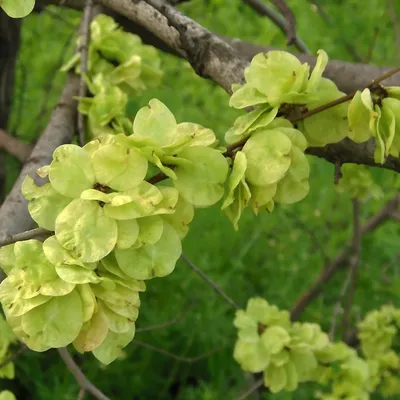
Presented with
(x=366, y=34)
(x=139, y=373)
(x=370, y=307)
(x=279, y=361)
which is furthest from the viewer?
(x=366, y=34)

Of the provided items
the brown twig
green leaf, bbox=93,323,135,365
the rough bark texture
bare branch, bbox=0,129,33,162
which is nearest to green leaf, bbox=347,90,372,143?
green leaf, bbox=93,323,135,365

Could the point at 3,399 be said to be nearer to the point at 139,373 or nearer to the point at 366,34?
the point at 139,373

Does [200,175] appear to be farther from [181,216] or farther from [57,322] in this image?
[57,322]

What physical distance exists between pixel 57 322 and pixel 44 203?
3.7 inches

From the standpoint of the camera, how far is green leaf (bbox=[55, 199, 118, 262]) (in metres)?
0.45

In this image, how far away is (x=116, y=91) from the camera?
0.93 m

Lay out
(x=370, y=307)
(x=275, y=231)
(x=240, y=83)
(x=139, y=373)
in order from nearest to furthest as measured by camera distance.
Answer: (x=240, y=83) < (x=139, y=373) < (x=370, y=307) < (x=275, y=231)

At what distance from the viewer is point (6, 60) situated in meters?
1.38

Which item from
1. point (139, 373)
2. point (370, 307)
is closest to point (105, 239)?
point (139, 373)

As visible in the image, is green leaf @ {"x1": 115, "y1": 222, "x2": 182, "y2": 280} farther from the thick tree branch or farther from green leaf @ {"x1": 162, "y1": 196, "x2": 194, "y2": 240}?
the thick tree branch

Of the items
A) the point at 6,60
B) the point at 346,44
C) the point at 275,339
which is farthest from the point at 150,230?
the point at 346,44

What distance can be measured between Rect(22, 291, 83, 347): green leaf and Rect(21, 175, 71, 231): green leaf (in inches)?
2.4

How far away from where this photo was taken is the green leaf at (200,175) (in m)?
0.48

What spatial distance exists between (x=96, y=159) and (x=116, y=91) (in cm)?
48
